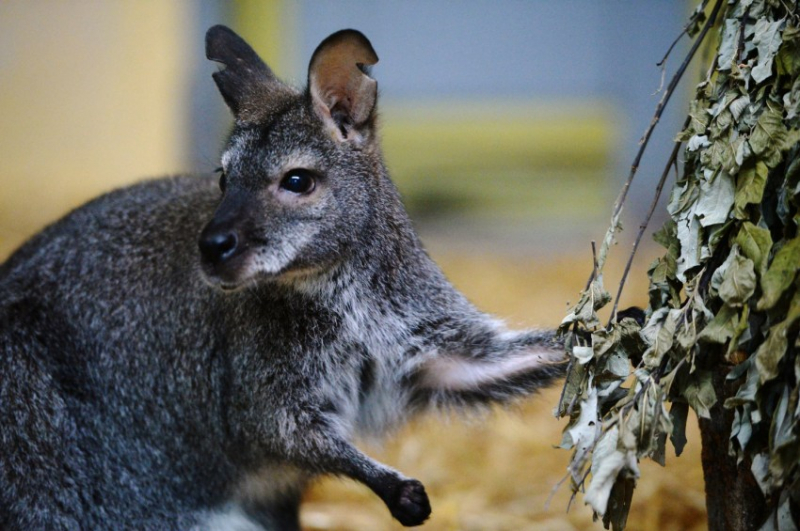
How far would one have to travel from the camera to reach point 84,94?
8430mm

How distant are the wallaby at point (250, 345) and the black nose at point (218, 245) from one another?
0.58 feet

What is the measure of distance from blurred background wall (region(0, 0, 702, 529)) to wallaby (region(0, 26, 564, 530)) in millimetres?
4054

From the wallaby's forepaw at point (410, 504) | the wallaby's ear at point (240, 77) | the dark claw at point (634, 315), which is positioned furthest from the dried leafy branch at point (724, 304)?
the wallaby's ear at point (240, 77)

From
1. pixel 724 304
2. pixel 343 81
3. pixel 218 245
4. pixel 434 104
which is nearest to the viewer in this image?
pixel 724 304

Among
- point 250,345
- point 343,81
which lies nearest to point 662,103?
point 343,81

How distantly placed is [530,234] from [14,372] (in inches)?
245

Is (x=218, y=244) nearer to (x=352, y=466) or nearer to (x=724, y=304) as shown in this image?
(x=352, y=466)

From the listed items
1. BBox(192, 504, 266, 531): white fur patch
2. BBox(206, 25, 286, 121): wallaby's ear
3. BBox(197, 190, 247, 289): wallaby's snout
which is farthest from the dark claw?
BBox(192, 504, 266, 531): white fur patch

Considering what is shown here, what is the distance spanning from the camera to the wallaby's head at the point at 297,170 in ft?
9.95

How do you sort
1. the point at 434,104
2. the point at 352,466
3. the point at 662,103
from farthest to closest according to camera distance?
the point at 434,104 < the point at 352,466 < the point at 662,103

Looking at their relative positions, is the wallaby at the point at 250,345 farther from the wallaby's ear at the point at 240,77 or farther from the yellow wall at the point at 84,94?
the yellow wall at the point at 84,94

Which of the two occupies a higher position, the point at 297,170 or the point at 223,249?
the point at 297,170

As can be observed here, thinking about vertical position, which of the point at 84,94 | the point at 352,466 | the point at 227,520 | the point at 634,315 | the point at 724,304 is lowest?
the point at 227,520

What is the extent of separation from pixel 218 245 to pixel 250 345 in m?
0.58
